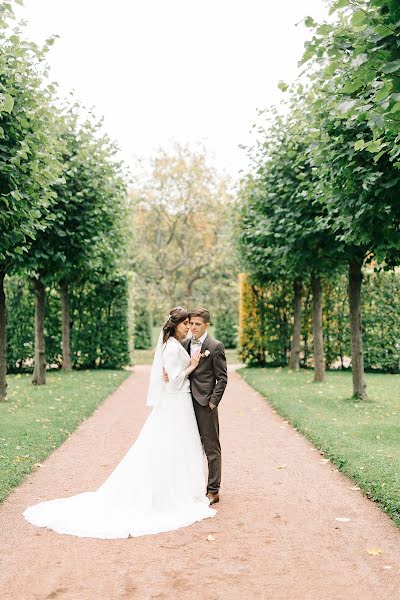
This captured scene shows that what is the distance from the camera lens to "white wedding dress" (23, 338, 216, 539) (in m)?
5.98

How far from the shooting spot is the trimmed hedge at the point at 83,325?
21.6 metres

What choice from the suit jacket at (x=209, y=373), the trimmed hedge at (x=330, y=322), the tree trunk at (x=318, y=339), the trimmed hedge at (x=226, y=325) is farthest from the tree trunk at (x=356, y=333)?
the trimmed hedge at (x=226, y=325)

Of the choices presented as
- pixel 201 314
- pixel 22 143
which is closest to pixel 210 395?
pixel 201 314

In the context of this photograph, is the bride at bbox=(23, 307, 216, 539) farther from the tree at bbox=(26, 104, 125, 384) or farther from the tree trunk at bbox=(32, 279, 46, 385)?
the tree trunk at bbox=(32, 279, 46, 385)

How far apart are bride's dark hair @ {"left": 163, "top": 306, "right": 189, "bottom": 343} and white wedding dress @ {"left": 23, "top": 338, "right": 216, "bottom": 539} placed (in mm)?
78

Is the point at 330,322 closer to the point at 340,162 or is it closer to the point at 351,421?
the point at 351,421

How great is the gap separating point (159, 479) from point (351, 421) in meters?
5.81

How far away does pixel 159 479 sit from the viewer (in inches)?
253

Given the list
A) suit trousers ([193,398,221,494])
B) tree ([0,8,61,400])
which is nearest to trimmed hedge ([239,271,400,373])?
tree ([0,8,61,400])

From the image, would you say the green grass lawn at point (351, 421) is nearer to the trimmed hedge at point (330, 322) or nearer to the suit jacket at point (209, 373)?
the trimmed hedge at point (330, 322)

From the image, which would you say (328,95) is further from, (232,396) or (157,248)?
(157,248)

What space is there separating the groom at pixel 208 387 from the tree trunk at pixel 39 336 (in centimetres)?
1070

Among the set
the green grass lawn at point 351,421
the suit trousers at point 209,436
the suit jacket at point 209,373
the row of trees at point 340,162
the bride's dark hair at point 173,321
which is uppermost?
the row of trees at point 340,162

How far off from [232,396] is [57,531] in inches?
412
